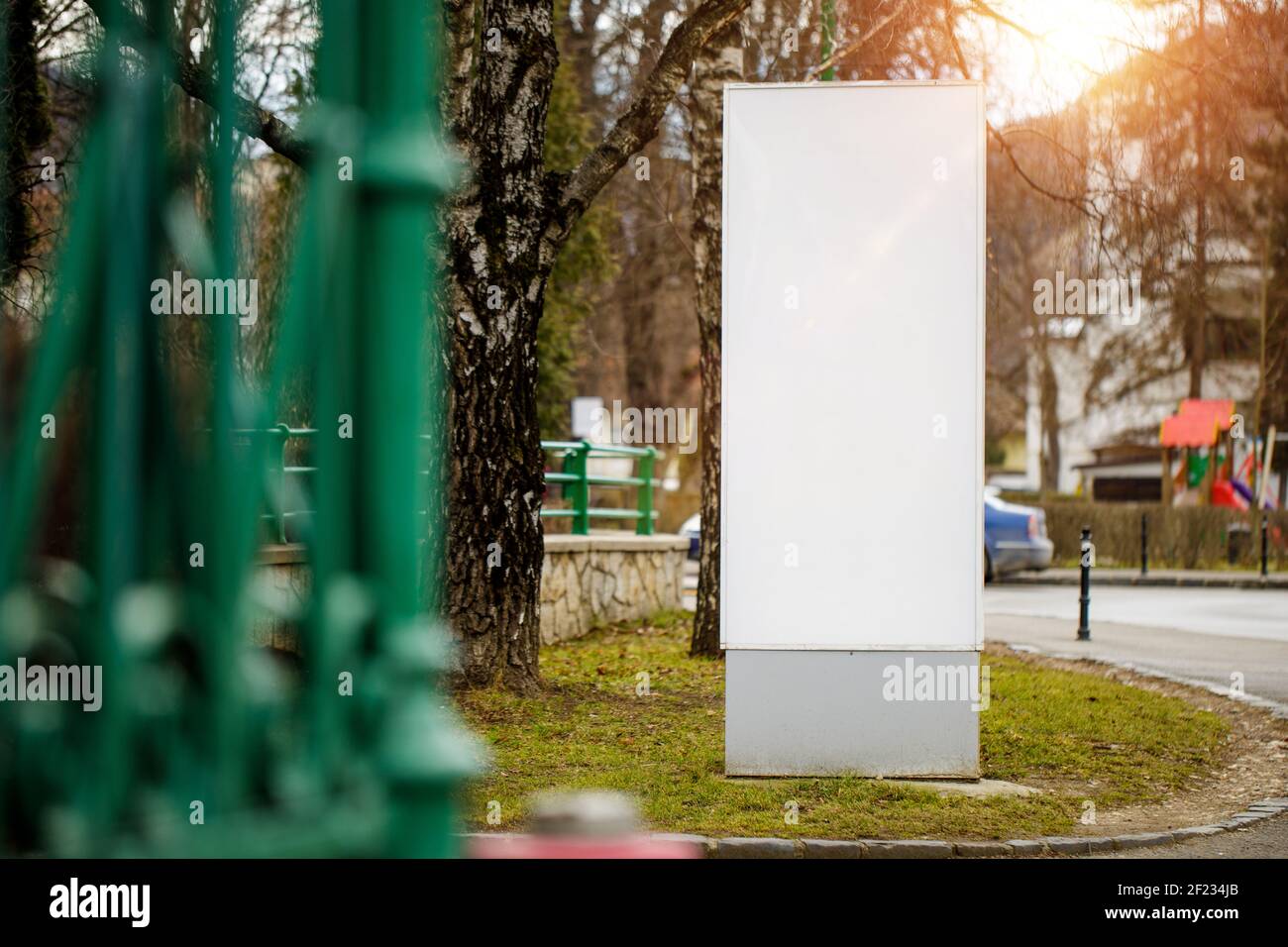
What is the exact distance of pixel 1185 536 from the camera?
84.5ft

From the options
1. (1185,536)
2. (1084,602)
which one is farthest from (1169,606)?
(1185,536)

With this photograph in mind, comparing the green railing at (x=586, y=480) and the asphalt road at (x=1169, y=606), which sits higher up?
the green railing at (x=586, y=480)

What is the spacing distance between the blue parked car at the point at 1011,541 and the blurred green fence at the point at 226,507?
2158 cm

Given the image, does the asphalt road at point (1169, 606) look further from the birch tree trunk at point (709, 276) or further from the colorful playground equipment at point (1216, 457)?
the colorful playground equipment at point (1216, 457)

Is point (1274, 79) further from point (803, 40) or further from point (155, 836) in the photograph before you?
point (155, 836)

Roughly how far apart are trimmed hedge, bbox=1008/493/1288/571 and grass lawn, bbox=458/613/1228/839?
14.7 meters

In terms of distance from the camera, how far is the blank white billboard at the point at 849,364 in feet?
24.6

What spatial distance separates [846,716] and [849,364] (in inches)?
70.9

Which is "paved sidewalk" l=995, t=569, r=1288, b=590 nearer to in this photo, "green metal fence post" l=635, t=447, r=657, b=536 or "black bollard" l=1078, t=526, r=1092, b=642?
"black bollard" l=1078, t=526, r=1092, b=642

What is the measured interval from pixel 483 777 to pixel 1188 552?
21097 mm

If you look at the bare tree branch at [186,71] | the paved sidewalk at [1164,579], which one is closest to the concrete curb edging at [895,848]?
the bare tree branch at [186,71]

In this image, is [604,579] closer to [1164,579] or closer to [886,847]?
[886,847]

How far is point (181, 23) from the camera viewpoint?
47.3 inches
